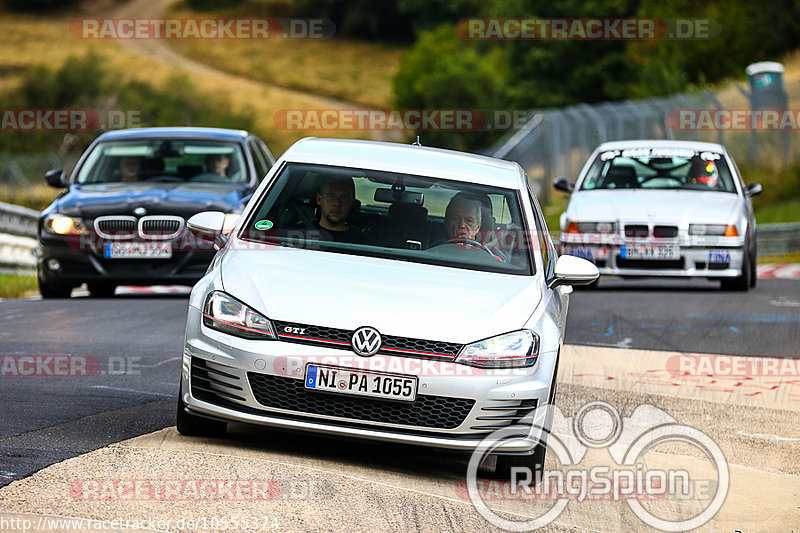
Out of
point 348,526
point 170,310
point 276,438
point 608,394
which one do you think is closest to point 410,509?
point 348,526

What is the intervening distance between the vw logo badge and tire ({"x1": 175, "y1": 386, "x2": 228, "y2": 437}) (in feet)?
3.11

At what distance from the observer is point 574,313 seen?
1427cm

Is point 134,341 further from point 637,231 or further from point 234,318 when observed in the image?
point 637,231

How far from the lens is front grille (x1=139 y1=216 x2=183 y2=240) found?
559 inches

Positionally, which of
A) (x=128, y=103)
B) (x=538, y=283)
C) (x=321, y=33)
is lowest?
(x=538, y=283)

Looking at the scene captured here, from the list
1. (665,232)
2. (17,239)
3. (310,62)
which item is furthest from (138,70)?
(665,232)

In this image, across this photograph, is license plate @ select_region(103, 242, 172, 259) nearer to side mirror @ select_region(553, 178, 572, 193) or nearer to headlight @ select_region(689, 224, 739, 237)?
side mirror @ select_region(553, 178, 572, 193)

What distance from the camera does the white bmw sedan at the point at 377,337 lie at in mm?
6438

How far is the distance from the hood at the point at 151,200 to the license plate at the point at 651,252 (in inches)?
165

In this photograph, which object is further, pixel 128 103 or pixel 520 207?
pixel 128 103

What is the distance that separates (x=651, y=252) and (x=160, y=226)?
5.29 meters

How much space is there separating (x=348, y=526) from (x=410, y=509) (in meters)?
0.44

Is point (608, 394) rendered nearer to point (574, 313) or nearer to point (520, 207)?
point (520, 207)
